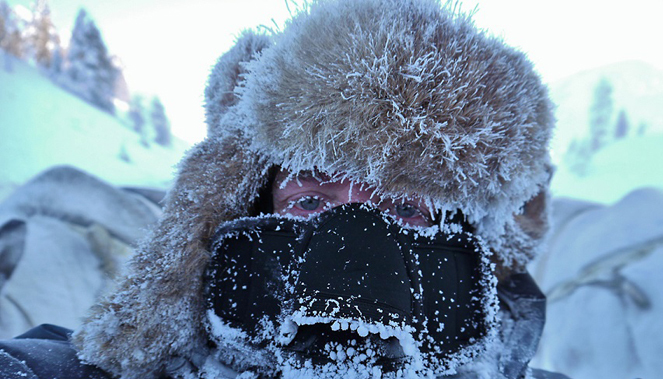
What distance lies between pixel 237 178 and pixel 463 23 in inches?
28.6

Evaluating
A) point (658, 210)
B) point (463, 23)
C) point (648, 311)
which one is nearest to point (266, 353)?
point (463, 23)

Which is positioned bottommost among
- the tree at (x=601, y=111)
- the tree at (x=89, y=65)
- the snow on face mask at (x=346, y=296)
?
the snow on face mask at (x=346, y=296)

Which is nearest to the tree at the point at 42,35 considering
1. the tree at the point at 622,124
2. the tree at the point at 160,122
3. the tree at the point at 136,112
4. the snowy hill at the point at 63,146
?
the tree at the point at 136,112

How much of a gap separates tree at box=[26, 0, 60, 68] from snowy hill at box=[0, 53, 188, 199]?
5.26 meters

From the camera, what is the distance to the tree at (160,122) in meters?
9.49

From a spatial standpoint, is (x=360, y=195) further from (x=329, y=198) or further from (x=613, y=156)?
(x=613, y=156)

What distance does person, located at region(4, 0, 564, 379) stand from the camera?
0.84m

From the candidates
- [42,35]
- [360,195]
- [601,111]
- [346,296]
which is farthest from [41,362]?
[42,35]

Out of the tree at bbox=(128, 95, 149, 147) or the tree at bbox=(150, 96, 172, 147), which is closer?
the tree at bbox=(150, 96, 172, 147)

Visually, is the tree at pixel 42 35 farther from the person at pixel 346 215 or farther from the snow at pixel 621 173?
the snow at pixel 621 173

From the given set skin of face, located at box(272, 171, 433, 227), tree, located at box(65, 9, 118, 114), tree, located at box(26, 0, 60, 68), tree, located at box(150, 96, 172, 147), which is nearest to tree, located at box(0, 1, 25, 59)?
tree, located at box(26, 0, 60, 68)

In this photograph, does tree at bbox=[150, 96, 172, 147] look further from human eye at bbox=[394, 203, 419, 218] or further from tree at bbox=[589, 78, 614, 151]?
tree at bbox=[589, 78, 614, 151]

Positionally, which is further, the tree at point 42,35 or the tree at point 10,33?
the tree at point 42,35

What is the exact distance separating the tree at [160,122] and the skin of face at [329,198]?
8.95m
